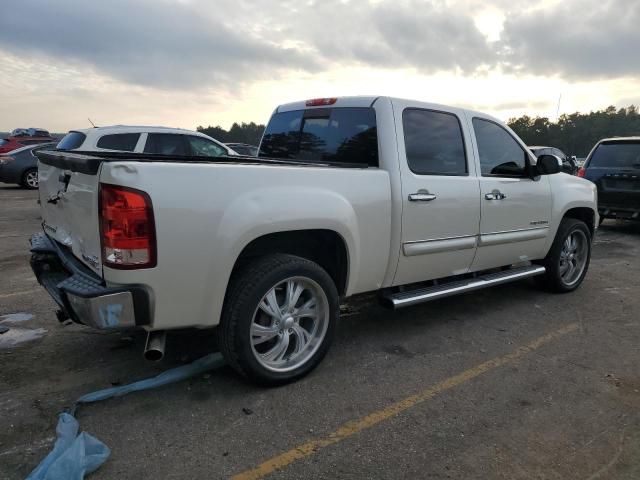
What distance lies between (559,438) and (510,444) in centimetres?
30

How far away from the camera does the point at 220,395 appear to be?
311cm

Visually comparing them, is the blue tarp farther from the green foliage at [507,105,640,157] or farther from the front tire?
the green foliage at [507,105,640,157]

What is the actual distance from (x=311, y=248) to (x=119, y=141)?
624 centimetres

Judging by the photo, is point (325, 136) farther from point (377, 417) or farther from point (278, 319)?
point (377, 417)

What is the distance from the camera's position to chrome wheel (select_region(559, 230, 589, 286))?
552 cm

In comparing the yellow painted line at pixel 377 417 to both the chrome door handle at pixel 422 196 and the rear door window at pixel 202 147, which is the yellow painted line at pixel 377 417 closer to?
the chrome door handle at pixel 422 196

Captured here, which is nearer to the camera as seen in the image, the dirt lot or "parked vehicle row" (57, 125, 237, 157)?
the dirt lot

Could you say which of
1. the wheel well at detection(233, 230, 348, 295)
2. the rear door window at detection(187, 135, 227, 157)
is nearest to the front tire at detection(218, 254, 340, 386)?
the wheel well at detection(233, 230, 348, 295)

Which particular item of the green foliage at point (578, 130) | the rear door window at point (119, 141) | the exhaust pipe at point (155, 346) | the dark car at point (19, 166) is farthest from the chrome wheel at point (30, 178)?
the green foliage at point (578, 130)

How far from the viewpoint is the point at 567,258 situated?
5.57 meters

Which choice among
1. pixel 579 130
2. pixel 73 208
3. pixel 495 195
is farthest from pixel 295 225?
pixel 579 130

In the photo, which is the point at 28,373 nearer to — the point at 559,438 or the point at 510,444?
the point at 510,444

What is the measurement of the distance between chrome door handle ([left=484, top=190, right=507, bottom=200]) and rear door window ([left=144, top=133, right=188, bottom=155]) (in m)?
6.29

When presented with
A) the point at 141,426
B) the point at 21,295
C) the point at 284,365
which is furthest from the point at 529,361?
the point at 21,295
